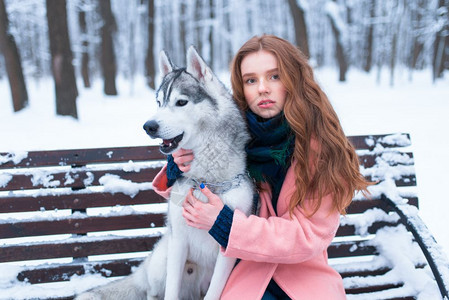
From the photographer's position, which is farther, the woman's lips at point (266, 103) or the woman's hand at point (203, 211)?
the woman's lips at point (266, 103)

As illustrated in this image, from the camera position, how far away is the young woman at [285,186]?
5.56ft

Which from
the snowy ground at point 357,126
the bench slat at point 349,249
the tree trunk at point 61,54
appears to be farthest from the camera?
the tree trunk at point 61,54

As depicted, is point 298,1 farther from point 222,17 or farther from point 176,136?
point 222,17

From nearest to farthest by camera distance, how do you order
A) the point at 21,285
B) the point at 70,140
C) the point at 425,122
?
the point at 21,285, the point at 70,140, the point at 425,122

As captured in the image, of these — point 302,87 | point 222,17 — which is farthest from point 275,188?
point 222,17

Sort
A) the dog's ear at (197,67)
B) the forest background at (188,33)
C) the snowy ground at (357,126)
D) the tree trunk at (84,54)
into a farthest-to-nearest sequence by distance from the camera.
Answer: the tree trunk at (84,54), the forest background at (188,33), the snowy ground at (357,126), the dog's ear at (197,67)

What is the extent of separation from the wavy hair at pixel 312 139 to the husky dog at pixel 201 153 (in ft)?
0.96

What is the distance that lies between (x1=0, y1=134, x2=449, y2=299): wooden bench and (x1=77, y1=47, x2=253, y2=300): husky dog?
19.1 inches

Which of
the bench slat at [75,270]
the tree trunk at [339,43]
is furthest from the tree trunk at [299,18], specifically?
the bench slat at [75,270]

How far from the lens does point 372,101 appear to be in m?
12.6

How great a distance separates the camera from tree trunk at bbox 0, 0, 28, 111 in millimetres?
9195

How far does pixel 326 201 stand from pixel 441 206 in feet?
11.0

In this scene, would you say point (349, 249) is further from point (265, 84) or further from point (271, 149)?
point (265, 84)

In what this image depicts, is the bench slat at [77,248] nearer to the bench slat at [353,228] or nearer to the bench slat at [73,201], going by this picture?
the bench slat at [73,201]
